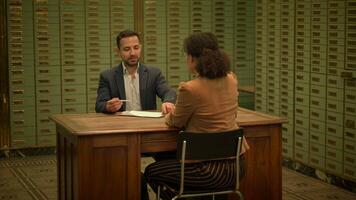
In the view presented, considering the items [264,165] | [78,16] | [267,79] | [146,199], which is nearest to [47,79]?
[78,16]

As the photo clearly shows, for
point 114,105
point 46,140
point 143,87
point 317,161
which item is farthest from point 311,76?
point 46,140

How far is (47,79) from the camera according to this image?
7371 millimetres

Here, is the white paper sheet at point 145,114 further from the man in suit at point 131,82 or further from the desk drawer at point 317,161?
→ the desk drawer at point 317,161

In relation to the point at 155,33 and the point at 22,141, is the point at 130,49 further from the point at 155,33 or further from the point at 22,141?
the point at 22,141

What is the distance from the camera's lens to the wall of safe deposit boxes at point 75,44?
7.25 m

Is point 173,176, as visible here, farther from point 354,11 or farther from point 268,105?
point 268,105

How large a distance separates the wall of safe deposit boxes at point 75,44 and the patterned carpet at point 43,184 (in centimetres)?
41

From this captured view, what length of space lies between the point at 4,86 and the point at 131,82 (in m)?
2.37

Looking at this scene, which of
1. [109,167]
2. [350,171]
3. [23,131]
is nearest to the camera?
[109,167]

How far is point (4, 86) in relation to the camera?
725cm

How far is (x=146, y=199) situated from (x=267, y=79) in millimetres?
2821

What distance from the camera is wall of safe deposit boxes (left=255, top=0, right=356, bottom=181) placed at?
604 centimetres

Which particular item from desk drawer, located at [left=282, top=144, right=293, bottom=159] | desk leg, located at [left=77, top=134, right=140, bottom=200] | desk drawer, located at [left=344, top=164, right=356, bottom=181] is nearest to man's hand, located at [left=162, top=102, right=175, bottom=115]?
desk leg, located at [left=77, top=134, right=140, bottom=200]

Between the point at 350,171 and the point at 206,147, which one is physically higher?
the point at 206,147
